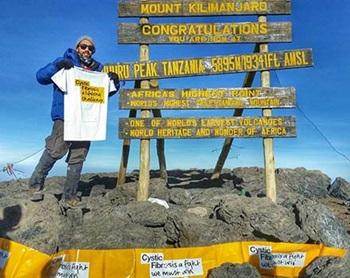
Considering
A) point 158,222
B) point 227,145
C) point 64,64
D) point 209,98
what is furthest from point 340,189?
point 64,64

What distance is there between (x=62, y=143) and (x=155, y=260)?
8.77 feet

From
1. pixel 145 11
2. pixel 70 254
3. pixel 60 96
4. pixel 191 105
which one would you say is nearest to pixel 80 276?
pixel 70 254

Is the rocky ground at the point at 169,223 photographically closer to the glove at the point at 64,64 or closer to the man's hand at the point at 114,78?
the man's hand at the point at 114,78

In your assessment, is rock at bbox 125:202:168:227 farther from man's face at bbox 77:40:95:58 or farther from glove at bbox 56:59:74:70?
man's face at bbox 77:40:95:58

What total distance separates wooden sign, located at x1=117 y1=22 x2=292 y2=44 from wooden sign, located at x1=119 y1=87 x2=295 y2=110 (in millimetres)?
843

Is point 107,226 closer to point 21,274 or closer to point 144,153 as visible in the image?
point 21,274

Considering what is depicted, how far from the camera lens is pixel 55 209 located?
6.75 meters

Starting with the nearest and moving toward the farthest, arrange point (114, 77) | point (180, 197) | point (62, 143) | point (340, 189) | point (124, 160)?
point (62, 143) < point (114, 77) < point (180, 197) < point (124, 160) < point (340, 189)

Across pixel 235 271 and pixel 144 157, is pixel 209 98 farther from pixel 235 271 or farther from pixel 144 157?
pixel 235 271

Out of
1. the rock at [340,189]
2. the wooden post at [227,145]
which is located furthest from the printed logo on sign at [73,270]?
the rock at [340,189]

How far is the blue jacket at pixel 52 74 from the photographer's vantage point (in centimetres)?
736

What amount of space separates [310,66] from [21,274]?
5.72 metres

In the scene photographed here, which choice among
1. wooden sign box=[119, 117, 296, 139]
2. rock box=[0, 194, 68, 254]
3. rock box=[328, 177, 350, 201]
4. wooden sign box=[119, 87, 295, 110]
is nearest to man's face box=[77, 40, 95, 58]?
wooden sign box=[119, 87, 295, 110]

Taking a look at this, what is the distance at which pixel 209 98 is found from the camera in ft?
27.5
